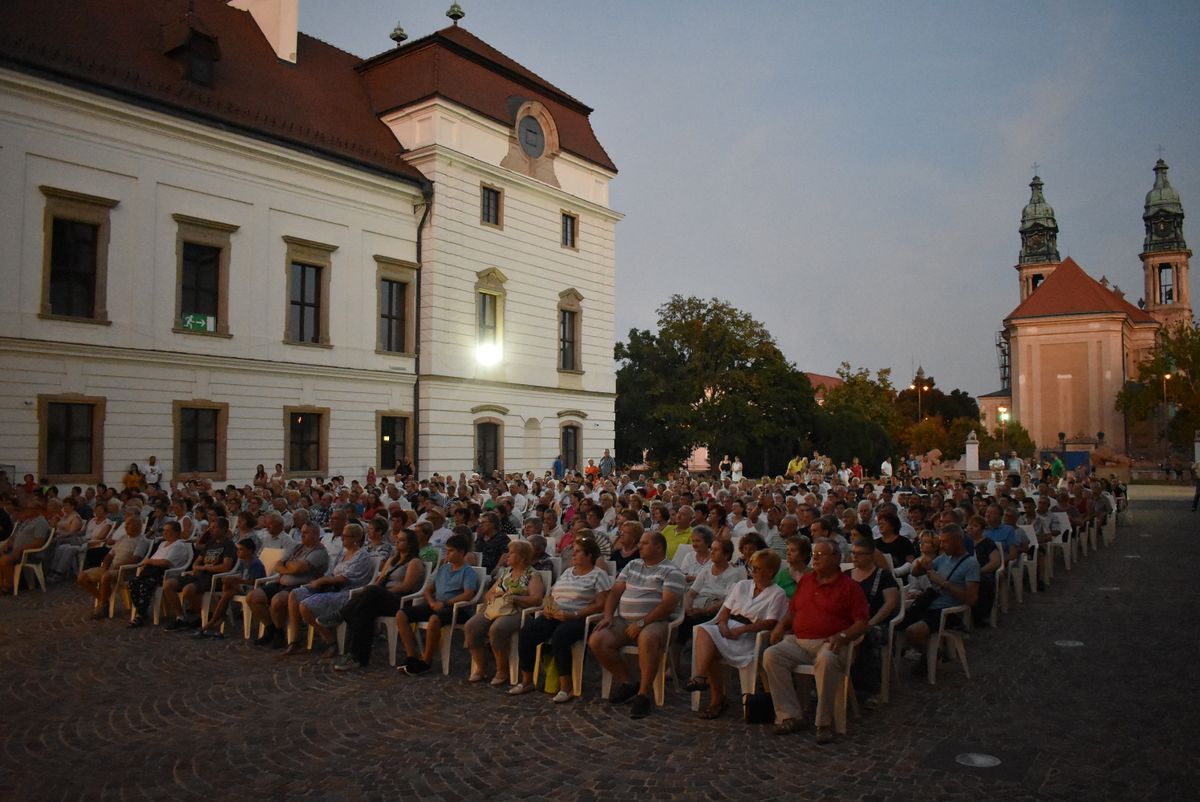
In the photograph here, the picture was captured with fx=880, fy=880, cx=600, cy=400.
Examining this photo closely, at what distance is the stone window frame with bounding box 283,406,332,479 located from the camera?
76.8 ft

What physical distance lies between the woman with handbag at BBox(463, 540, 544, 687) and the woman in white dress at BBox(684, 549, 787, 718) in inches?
66.5

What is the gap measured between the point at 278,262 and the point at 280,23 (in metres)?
8.46

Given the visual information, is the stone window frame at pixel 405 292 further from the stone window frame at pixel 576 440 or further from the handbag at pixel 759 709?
the handbag at pixel 759 709

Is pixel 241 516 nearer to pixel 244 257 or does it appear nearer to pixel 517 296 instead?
pixel 244 257

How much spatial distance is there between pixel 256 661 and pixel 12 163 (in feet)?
51.2

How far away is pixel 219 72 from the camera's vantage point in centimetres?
2362

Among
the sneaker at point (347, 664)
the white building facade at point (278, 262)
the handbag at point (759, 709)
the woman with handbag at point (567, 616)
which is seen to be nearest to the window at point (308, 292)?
the white building facade at point (278, 262)

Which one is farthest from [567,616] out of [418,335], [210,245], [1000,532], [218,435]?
[418,335]

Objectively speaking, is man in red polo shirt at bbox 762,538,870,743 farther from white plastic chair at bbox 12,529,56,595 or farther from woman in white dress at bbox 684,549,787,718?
white plastic chair at bbox 12,529,56,595

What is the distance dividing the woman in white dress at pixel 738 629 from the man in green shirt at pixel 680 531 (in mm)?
3164

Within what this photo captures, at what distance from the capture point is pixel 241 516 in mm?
10172

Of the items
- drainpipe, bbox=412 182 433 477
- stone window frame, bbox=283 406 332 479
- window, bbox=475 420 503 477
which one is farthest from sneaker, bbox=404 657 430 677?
window, bbox=475 420 503 477

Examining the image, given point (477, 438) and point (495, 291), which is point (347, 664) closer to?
point (477, 438)

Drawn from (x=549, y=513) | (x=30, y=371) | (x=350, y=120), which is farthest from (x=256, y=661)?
(x=350, y=120)
